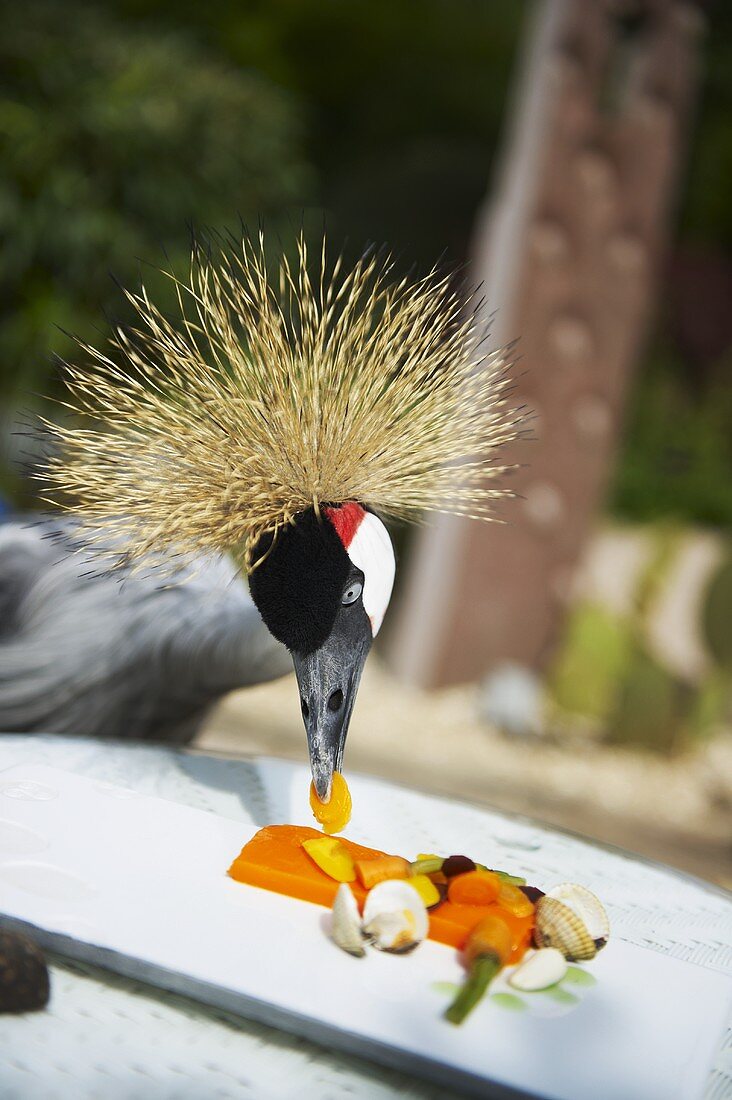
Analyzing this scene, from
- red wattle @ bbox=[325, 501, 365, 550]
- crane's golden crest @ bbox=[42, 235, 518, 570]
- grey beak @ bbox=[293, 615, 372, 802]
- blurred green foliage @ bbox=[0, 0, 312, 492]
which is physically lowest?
grey beak @ bbox=[293, 615, 372, 802]

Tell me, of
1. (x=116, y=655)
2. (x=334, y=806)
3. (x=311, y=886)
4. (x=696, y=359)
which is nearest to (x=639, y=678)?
(x=116, y=655)

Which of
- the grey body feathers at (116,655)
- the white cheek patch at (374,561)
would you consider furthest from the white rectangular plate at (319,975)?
the grey body feathers at (116,655)

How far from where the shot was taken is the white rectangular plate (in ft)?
2.43

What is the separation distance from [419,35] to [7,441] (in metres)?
3.56

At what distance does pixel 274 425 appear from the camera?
99 centimetres

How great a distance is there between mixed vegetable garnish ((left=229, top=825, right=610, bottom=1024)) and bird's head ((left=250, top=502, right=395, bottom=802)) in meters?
0.10

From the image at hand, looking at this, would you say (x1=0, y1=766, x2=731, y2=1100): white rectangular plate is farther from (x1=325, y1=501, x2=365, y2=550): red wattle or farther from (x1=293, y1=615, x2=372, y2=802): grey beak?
(x1=325, y1=501, x2=365, y2=550): red wattle

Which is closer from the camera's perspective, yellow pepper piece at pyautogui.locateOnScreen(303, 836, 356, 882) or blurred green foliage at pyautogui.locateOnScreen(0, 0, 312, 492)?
yellow pepper piece at pyautogui.locateOnScreen(303, 836, 356, 882)

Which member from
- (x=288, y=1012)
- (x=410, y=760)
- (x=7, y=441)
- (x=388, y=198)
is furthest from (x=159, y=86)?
(x=288, y=1012)

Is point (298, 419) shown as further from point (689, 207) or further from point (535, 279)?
point (689, 207)

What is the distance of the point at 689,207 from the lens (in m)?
5.78

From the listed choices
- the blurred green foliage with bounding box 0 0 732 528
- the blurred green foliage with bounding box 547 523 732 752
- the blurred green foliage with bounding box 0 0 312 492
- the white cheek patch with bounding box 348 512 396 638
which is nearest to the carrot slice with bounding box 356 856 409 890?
the white cheek patch with bounding box 348 512 396 638

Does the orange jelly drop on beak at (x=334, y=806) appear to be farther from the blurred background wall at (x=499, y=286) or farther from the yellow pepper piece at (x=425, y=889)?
the blurred background wall at (x=499, y=286)

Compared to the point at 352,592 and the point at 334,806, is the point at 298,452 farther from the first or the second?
the point at 334,806
